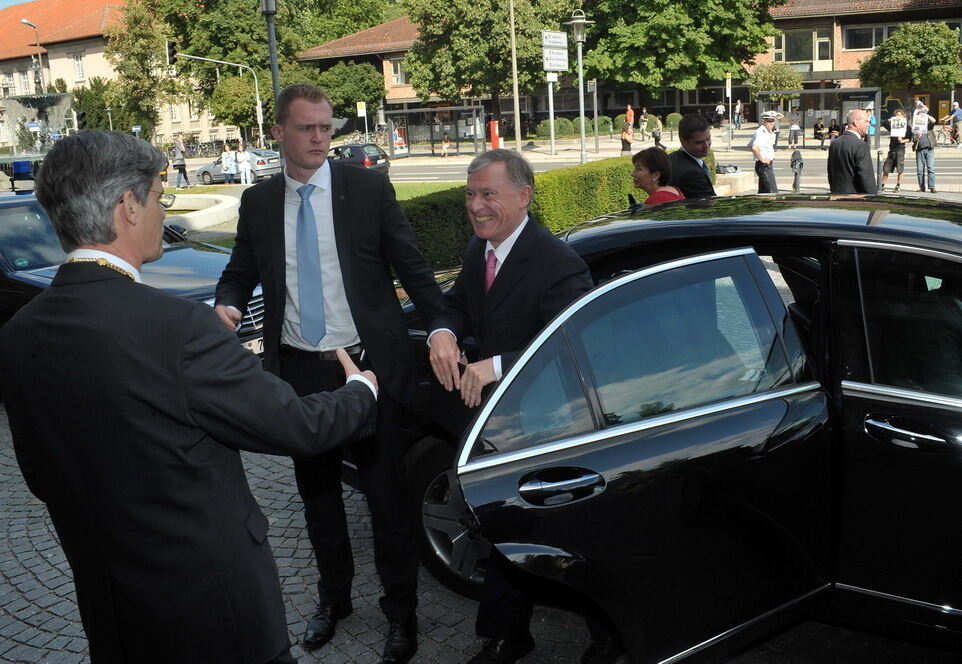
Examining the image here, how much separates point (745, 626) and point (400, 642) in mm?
1389

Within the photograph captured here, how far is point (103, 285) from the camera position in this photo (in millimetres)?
1861

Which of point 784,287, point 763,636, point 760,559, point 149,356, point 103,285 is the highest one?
point 103,285

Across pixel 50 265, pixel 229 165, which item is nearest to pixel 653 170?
pixel 50 265

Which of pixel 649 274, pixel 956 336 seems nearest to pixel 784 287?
pixel 956 336

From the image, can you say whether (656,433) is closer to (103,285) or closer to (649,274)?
(649,274)

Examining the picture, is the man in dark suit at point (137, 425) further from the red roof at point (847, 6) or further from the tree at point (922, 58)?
the red roof at point (847, 6)

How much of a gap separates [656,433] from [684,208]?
1.49 metres

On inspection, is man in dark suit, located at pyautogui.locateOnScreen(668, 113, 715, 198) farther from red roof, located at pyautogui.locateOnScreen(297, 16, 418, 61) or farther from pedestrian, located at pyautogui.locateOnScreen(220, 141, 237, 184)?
red roof, located at pyautogui.locateOnScreen(297, 16, 418, 61)

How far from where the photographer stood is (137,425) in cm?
187

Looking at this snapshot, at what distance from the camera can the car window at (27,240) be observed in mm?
7992

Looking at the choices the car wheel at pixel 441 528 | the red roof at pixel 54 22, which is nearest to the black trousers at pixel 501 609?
the car wheel at pixel 441 528

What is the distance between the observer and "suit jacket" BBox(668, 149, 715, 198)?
7.04 m

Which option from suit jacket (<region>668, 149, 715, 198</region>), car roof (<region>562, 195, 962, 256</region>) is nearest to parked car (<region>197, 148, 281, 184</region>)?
suit jacket (<region>668, 149, 715, 198</region>)

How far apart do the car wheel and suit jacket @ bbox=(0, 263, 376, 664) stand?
1.75m
